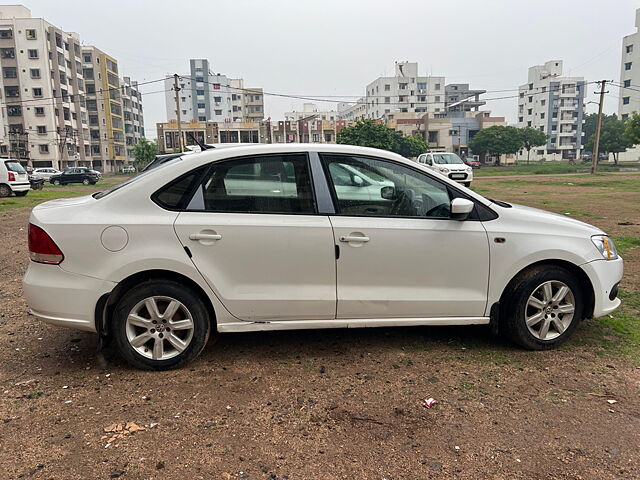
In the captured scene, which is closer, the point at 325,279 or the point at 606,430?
the point at 606,430

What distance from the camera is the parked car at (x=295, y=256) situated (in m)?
3.35

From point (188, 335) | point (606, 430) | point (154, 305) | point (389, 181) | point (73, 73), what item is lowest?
point (606, 430)

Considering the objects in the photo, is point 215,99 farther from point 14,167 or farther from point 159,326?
point 159,326

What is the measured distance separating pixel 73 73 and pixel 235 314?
262ft

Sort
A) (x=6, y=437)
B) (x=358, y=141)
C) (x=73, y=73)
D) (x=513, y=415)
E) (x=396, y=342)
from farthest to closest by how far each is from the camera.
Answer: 1. (x=73, y=73)
2. (x=358, y=141)
3. (x=396, y=342)
4. (x=513, y=415)
5. (x=6, y=437)

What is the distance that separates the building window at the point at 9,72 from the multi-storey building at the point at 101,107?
1359 cm

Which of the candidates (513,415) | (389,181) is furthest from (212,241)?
(513,415)

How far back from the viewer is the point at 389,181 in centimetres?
369

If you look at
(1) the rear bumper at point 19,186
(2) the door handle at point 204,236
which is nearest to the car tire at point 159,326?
(2) the door handle at point 204,236

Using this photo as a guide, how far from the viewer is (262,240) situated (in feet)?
11.2

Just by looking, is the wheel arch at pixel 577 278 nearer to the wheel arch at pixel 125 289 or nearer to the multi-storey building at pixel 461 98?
the wheel arch at pixel 125 289

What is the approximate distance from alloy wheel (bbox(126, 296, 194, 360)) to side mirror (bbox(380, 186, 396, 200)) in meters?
1.67

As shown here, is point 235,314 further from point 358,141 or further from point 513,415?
point 358,141

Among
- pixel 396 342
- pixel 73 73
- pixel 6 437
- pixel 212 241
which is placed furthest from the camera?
pixel 73 73
